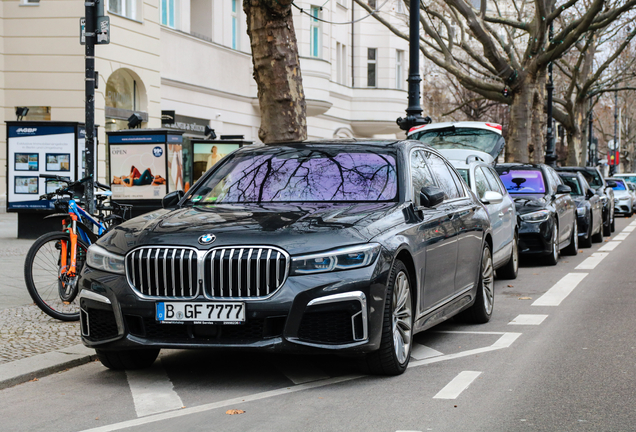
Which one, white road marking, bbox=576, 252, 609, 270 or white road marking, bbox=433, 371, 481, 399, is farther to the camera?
white road marking, bbox=576, 252, 609, 270

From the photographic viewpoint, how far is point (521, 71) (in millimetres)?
31844

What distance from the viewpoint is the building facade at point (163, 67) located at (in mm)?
22953

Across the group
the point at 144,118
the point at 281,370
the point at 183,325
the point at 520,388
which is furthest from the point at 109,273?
the point at 144,118

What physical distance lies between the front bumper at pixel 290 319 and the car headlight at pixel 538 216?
925cm

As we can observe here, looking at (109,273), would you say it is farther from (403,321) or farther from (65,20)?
(65,20)

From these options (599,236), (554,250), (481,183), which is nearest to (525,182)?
(554,250)

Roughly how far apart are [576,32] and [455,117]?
41595 mm

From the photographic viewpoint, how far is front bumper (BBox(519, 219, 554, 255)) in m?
14.7

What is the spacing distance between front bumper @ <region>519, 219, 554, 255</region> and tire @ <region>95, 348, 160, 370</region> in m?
9.18

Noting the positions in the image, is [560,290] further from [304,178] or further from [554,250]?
[304,178]

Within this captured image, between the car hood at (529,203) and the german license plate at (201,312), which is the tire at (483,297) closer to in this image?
the german license plate at (201,312)

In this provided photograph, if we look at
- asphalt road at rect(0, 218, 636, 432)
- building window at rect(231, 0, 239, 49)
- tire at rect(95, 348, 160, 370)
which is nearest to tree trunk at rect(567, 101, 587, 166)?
building window at rect(231, 0, 239, 49)

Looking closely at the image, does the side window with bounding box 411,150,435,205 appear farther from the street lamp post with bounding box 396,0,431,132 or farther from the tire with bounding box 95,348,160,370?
the street lamp post with bounding box 396,0,431,132

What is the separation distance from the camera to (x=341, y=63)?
41.4 metres
